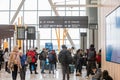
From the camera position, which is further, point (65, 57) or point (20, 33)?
point (20, 33)

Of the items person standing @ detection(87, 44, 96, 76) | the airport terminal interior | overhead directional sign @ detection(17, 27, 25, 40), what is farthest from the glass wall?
person standing @ detection(87, 44, 96, 76)

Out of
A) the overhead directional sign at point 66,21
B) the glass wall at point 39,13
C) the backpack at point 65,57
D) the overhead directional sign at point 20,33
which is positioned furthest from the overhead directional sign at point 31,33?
the glass wall at point 39,13

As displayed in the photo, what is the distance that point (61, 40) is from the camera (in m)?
41.8

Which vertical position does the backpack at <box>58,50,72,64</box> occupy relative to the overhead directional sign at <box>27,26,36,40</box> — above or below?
below

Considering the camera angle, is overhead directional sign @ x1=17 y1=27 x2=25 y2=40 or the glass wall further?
the glass wall

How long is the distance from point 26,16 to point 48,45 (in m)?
6.52

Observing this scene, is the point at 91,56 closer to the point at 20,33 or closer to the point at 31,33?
A: the point at 20,33

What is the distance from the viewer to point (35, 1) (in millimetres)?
42562

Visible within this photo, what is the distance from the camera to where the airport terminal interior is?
1395cm

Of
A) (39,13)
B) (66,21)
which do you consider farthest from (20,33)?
(39,13)

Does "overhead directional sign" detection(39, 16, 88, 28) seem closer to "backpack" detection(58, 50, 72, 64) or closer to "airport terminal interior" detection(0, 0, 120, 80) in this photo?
"airport terminal interior" detection(0, 0, 120, 80)

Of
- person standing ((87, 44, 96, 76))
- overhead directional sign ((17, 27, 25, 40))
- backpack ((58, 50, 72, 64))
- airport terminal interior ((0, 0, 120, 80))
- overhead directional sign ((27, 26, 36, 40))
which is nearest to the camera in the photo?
airport terminal interior ((0, 0, 120, 80))

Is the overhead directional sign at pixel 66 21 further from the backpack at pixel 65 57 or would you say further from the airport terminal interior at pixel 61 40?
the backpack at pixel 65 57

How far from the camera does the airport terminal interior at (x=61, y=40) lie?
13945 millimetres
